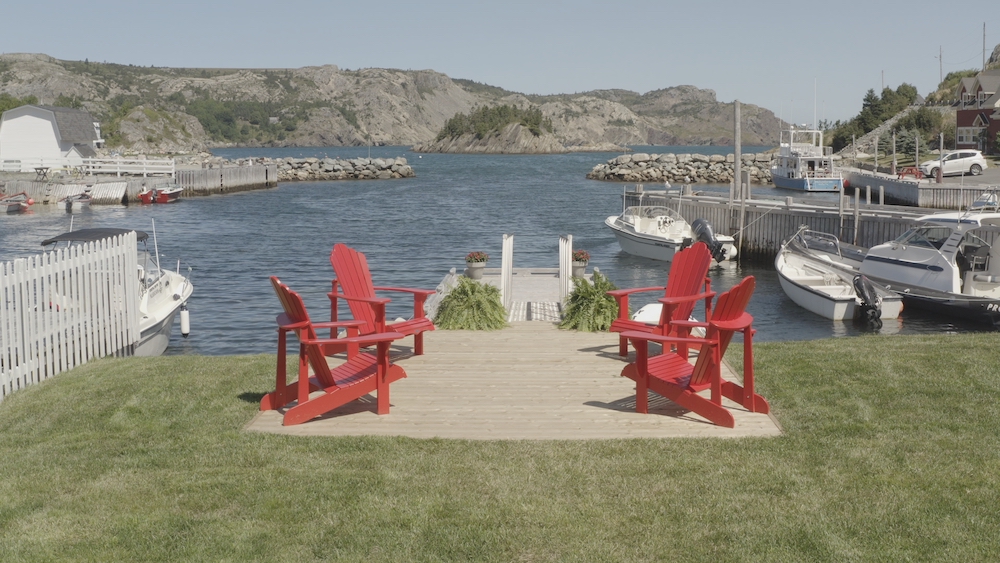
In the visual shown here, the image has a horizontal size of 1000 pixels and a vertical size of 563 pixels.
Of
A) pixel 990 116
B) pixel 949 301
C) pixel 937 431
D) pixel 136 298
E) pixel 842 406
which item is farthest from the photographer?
pixel 990 116

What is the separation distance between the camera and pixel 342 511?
18.9ft

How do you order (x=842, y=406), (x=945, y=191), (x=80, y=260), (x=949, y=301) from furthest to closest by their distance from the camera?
1. (x=945, y=191)
2. (x=949, y=301)
3. (x=80, y=260)
4. (x=842, y=406)

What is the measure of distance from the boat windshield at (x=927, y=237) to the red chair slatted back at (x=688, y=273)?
1422cm

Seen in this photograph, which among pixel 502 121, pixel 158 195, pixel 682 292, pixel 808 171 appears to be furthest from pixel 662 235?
pixel 502 121

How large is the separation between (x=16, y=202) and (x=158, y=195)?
10296 millimetres

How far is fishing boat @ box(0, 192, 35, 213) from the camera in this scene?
171 feet

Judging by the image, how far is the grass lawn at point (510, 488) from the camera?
5.27 m

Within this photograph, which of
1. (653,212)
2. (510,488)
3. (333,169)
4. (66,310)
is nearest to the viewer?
(510,488)

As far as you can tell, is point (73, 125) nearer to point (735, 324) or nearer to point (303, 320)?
point (303, 320)

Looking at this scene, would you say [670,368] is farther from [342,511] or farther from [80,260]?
[80,260]

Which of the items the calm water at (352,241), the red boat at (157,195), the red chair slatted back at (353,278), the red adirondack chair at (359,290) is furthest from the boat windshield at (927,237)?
the red boat at (157,195)

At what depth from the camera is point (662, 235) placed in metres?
33.3

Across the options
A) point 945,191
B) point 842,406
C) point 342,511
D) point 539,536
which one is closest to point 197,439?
point 342,511

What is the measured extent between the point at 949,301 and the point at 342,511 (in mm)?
18551
